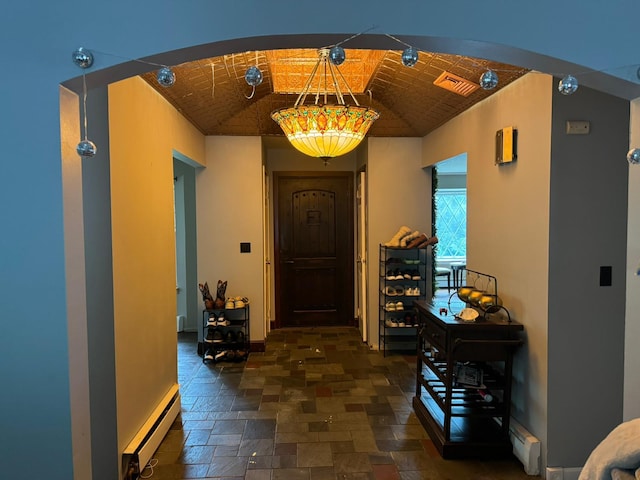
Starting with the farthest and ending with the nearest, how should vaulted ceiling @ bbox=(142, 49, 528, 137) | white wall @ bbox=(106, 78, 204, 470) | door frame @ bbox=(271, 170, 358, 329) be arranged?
door frame @ bbox=(271, 170, 358, 329) → vaulted ceiling @ bbox=(142, 49, 528, 137) → white wall @ bbox=(106, 78, 204, 470)

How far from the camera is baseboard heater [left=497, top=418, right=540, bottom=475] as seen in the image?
8.25 ft

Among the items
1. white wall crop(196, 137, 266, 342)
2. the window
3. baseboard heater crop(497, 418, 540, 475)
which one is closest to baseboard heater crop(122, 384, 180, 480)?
white wall crop(196, 137, 266, 342)

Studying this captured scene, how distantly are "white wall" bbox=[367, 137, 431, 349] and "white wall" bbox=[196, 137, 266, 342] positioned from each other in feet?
4.08

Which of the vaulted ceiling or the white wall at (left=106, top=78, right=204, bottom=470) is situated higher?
the vaulted ceiling

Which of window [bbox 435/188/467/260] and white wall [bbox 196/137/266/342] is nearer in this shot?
white wall [bbox 196/137/266/342]

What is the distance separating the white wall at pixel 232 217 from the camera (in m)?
4.80

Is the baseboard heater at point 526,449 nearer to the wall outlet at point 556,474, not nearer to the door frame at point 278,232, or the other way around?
the wall outlet at point 556,474

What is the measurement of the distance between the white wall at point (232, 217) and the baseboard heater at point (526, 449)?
2.93 m

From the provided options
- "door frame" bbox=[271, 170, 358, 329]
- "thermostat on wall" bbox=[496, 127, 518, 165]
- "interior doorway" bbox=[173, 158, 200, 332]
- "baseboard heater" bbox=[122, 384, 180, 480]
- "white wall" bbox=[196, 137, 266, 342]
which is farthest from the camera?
"door frame" bbox=[271, 170, 358, 329]

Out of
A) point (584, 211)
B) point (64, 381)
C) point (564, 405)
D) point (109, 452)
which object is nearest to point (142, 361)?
point (109, 452)

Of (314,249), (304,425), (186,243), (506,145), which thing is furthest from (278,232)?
(506,145)

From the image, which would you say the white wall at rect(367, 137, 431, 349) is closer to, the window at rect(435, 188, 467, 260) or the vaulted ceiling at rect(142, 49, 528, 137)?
the vaulted ceiling at rect(142, 49, 528, 137)

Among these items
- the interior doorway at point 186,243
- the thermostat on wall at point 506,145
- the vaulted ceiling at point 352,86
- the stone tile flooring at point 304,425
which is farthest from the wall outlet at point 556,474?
the interior doorway at point 186,243

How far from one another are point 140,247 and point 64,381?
1.28 m
